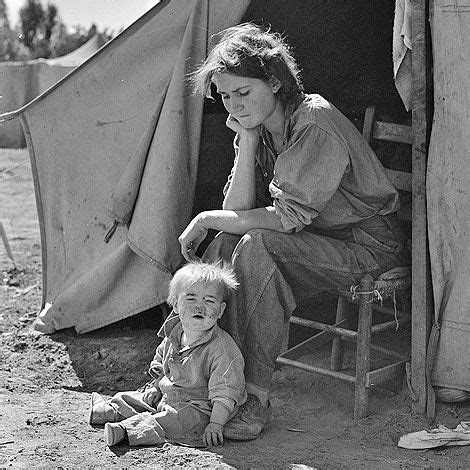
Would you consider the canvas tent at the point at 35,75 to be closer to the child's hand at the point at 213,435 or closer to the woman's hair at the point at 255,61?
the woman's hair at the point at 255,61

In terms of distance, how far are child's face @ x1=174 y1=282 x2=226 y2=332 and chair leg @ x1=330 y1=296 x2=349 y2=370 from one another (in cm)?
107

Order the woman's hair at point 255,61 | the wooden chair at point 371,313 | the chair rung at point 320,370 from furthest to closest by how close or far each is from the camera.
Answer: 1. the chair rung at point 320,370
2. the wooden chair at point 371,313
3. the woman's hair at point 255,61

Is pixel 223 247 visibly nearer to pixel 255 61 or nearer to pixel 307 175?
pixel 307 175

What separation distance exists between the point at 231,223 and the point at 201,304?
0.40 m

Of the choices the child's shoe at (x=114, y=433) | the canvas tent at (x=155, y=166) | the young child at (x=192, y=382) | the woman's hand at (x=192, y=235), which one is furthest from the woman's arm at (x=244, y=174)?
the child's shoe at (x=114, y=433)

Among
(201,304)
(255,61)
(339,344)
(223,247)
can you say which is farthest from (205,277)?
(339,344)

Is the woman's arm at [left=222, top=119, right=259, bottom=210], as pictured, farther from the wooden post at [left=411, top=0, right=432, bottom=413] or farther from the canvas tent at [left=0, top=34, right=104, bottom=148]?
the canvas tent at [left=0, top=34, right=104, bottom=148]

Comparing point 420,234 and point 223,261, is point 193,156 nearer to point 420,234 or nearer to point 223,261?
point 223,261

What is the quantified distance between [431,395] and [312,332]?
4.57 feet

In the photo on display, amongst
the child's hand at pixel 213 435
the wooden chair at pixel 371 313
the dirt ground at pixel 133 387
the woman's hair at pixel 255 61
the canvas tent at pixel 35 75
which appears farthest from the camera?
the canvas tent at pixel 35 75

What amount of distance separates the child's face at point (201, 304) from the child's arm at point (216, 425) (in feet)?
1.03

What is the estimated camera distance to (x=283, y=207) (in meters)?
3.53

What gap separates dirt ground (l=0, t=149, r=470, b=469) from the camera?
3.22m

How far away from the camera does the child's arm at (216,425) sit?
3330mm
